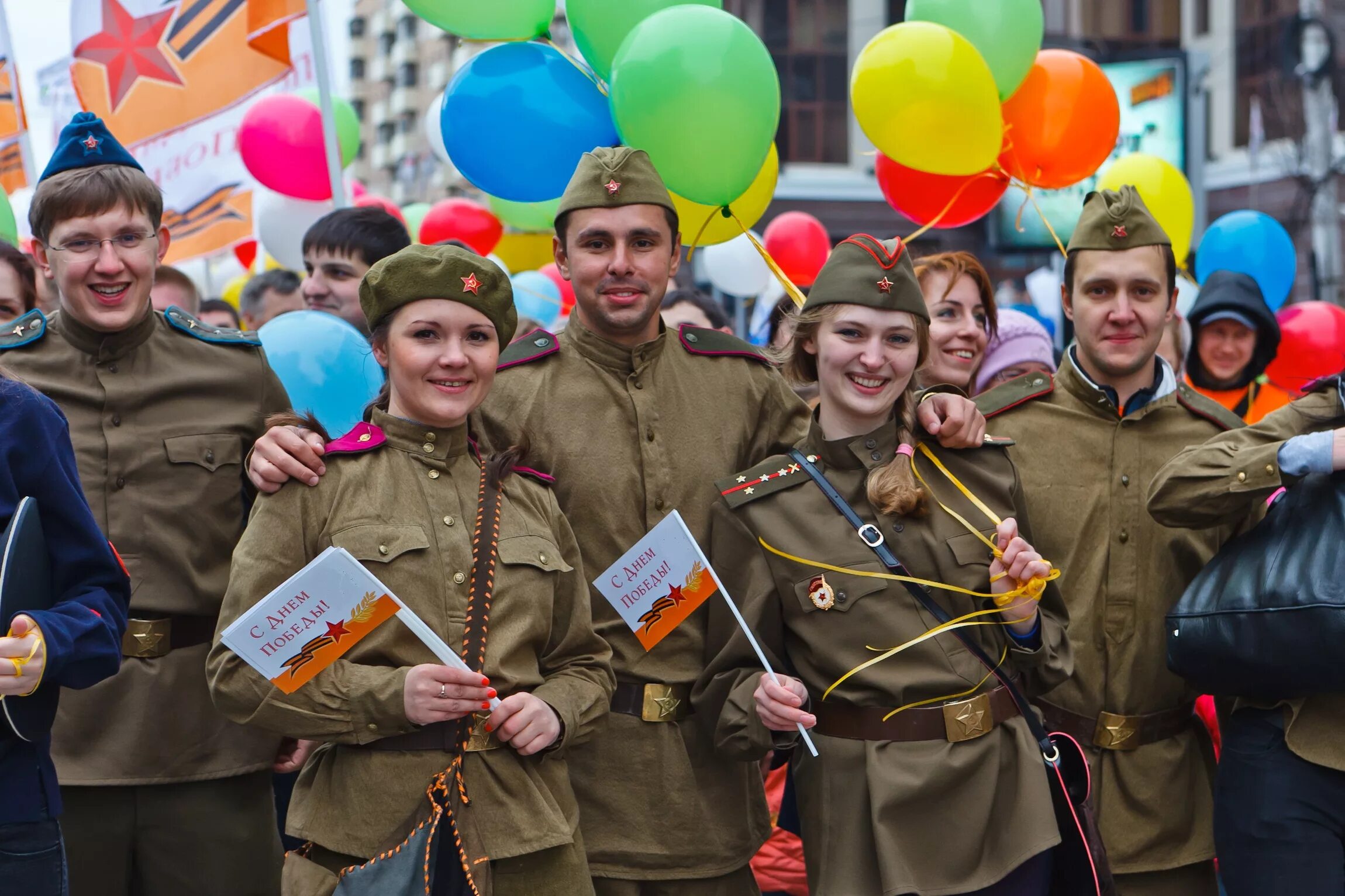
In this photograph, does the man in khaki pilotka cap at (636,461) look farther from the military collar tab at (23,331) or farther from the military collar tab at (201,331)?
the military collar tab at (23,331)

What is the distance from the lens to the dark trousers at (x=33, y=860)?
2672 mm

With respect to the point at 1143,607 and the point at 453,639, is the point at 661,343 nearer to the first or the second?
the point at 453,639

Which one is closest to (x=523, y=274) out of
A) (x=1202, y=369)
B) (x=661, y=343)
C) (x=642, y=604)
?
(x=1202, y=369)

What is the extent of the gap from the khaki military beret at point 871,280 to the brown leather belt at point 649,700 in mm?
1006

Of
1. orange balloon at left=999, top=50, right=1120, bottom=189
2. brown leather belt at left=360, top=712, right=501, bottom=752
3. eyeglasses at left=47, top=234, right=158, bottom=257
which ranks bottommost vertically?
brown leather belt at left=360, top=712, right=501, bottom=752

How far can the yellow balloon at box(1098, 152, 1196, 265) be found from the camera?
6.39 metres

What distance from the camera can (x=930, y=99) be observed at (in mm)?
4512

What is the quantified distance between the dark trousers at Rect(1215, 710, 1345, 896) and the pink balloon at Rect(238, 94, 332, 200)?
15.4 feet


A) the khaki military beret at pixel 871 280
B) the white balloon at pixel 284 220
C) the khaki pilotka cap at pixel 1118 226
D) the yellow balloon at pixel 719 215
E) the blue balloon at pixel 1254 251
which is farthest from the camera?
the blue balloon at pixel 1254 251

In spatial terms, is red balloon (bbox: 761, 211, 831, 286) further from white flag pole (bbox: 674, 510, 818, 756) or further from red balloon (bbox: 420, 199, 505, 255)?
white flag pole (bbox: 674, 510, 818, 756)

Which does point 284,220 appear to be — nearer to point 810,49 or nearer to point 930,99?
point 930,99

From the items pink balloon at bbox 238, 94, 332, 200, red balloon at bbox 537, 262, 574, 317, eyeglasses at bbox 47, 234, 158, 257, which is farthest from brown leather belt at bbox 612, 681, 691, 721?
red balloon at bbox 537, 262, 574, 317

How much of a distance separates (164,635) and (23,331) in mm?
840

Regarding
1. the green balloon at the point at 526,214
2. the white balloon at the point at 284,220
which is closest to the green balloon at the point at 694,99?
the green balloon at the point at 526,214
